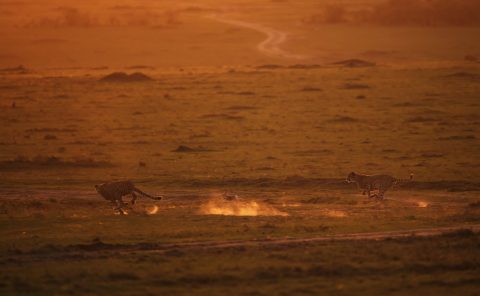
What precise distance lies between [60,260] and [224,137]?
17.5m

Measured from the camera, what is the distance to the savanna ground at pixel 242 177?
13.5m

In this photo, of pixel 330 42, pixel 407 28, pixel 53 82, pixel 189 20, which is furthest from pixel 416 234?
pixel 189 20

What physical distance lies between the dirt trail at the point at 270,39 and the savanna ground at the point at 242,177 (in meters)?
10.7

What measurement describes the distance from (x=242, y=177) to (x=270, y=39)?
52.6 meters

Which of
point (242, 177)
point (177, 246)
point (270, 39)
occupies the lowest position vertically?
point (177, 246)

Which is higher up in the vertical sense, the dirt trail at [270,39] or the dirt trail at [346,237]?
the dirt trail at [270,39]

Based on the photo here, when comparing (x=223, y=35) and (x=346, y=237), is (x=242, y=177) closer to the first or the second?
(x=346, y=237)

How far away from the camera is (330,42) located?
72125 mm

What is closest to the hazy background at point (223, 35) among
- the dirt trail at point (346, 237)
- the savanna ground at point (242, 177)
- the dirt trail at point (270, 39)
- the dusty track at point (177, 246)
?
the dirt trail at point (270, 39)

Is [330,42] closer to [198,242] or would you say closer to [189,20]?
[189,20]

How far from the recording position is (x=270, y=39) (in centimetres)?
7575

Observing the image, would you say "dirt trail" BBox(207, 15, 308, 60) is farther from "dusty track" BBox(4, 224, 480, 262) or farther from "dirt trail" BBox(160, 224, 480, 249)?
"dusty track" BBox(4, 224, 480, 262)

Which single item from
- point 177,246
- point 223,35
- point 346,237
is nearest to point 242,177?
point 346,237

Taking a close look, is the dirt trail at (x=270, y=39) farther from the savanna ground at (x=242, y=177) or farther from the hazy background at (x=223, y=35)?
the savanna ground at (x=242, y=177)
